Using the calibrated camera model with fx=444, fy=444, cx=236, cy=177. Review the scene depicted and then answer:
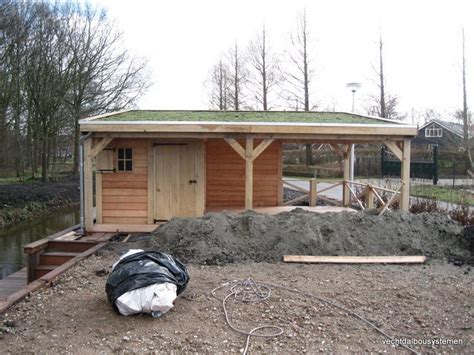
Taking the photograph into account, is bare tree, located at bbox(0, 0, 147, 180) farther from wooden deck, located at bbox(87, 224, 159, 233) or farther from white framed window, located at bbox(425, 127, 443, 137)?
white framed window, located at bbox(425, 127, 443, 137)

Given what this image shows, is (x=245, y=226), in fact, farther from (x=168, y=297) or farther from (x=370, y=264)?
(x=168, y=297)

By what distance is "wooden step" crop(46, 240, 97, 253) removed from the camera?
8727 millimetres

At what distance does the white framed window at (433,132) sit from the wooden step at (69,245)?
40.7 meters

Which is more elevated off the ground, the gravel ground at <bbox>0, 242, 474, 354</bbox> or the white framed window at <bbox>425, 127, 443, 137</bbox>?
the white framed window at <bbox>425, 127, 443, 137</bbox>

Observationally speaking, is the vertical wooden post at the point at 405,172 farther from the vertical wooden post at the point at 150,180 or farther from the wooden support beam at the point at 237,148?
the vertical wooden post at the point at 150,180

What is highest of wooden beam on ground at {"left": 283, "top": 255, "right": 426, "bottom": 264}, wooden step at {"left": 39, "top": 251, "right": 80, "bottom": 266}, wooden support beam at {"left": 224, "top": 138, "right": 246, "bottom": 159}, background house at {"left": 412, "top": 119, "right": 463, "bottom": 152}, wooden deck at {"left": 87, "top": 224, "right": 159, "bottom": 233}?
background house at {"left": 412, "top": 119, "right": 463, "bottom": 152}

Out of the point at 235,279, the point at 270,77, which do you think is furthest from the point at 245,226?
the point at 270,77

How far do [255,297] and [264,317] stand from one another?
2.13ft

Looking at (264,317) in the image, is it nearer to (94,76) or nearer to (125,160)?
(125,160)

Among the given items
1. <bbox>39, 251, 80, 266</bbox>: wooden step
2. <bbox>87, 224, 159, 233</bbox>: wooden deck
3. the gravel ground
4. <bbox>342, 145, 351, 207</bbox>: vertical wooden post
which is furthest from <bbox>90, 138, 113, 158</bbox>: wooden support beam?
<bbox>342, 145, 351, 207</bbox>: vertical wooden post

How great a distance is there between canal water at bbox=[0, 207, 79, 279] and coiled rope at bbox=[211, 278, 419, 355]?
6.49 m

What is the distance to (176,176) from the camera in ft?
34.1

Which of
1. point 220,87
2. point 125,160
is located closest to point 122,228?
point 125,160

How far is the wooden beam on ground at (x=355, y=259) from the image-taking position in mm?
7422
